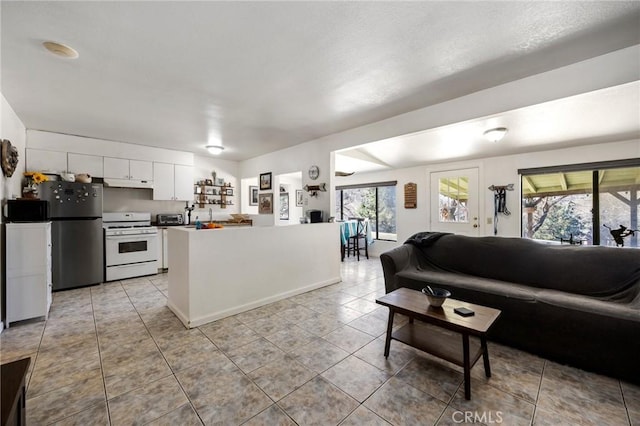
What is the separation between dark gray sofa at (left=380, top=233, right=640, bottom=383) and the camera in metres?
1.85

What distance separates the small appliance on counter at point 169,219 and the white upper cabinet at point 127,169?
0.77 meters

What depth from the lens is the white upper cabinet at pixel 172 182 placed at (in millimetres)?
4977

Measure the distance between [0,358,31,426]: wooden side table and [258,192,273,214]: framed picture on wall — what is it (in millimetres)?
4527

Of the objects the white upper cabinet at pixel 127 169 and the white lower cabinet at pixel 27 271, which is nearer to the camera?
the white lower cabinet at pixel 27 271

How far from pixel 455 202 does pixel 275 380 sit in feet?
15.8

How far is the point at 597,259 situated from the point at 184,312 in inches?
164

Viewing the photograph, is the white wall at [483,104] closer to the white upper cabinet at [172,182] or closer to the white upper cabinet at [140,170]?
the white upper cabinet at [172,182]

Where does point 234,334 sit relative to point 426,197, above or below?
below

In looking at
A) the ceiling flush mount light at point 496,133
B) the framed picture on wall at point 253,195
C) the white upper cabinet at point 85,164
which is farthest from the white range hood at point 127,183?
the ceiling flush mount light at point 496,133

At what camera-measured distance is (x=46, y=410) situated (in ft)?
5.16

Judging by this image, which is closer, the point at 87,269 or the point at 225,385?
the point at 225,385

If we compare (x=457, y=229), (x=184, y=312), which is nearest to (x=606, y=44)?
(x=457, y=229)

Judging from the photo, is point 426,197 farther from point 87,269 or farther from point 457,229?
point 87,269

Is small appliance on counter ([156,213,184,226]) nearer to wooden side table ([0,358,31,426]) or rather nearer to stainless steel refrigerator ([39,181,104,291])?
stainless steel refrigerator ([39,181,104,291])
